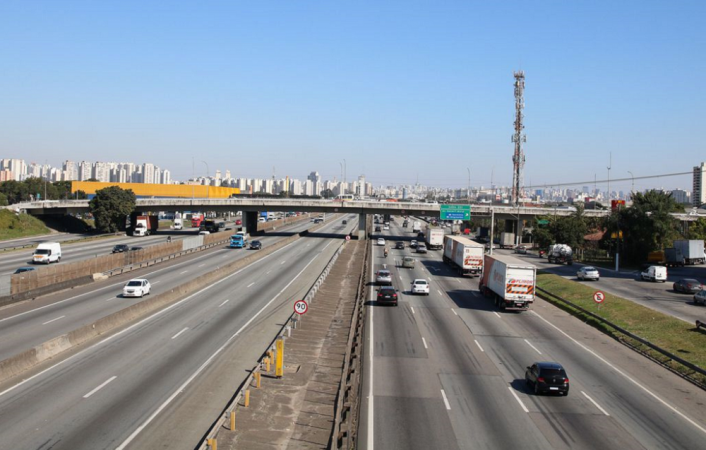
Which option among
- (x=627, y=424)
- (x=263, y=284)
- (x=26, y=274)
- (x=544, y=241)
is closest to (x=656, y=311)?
(x=627, y=424)

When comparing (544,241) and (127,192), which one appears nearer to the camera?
(544,241)

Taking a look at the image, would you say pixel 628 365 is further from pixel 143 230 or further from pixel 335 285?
pixel 143 230

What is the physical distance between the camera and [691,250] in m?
72.2

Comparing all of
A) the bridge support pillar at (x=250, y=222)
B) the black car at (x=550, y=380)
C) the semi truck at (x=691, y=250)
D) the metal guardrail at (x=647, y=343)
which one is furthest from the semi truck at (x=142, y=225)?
the black car at (x=550, y=380)

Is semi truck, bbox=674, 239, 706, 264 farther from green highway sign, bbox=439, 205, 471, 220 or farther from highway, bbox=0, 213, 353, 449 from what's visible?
highway, bbox=0, 213, 353, 449

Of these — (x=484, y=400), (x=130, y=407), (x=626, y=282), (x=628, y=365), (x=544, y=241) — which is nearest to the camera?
(x=130, y=407)

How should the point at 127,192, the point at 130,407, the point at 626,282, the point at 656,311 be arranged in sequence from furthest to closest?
the point at 127,192 < the point at 626,282 < the point at 656,311 < the point at 130,407

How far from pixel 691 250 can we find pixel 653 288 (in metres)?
23.4

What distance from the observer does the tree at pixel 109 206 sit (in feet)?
326

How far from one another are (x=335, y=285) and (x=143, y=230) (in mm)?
59947

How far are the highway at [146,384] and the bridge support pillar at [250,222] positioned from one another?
245ft

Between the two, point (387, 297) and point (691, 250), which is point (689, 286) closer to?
point (691, 250)

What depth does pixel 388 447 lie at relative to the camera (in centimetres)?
1638

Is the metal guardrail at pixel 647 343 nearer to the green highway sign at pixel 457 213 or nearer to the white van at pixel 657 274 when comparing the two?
the white van at pixel 657 274
